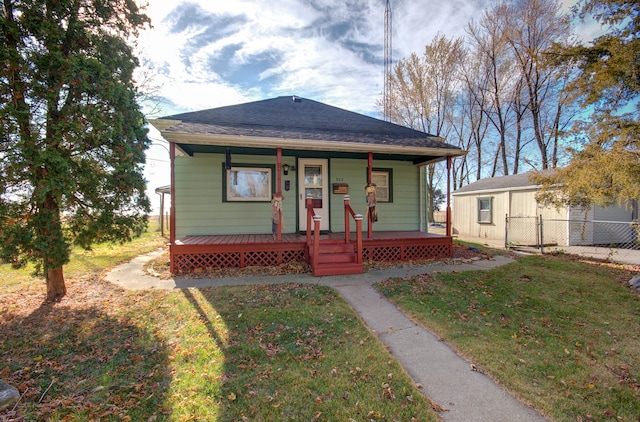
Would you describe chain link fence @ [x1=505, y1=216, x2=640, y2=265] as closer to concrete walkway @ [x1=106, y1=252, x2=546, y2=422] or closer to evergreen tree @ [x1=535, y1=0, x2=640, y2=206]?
evergreen tree @ [x1=535, y1=0, x2=640, y2=206]

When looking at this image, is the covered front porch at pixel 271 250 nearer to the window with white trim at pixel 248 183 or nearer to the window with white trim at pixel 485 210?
the window with white trim at pixel 248 183

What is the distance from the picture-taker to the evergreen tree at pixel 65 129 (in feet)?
12.7

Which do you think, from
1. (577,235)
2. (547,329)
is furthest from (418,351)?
(577,235)

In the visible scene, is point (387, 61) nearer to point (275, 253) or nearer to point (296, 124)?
point (296, 124)

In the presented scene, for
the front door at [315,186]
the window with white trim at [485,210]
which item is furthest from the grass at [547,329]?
the window with white trim at [485,210]

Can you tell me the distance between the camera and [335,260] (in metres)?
6.31

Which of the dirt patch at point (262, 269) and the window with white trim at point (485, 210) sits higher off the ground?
the window with white trim at point (485, 210)

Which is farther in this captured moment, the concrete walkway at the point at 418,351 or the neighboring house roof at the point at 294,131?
the neighboring house roof at the point at 294,131

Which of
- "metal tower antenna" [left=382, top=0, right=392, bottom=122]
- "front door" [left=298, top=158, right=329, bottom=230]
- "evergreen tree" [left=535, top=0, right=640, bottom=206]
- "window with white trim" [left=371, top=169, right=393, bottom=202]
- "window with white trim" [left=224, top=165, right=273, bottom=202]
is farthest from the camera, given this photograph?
"metal tower antenna" [left=382, top=0, right=392, bottom=122]

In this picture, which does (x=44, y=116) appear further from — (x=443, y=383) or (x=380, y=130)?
(x=380, y=130)

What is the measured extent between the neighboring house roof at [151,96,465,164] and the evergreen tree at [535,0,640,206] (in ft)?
8.58

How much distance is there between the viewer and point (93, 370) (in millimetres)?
2787


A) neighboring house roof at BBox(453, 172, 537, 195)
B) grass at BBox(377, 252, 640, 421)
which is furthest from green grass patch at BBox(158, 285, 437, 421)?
neighboring house roof at BBox(453, 172, 537, 195)

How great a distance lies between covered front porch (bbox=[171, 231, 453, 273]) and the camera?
634cm
